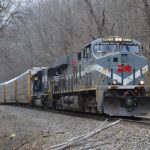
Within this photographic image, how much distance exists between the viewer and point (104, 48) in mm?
13938

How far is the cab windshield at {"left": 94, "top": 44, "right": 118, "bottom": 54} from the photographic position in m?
13.9

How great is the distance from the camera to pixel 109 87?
12.7 m

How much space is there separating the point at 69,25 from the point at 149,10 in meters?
14.7

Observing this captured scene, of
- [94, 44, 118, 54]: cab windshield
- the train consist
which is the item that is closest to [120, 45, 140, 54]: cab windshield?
the train consist

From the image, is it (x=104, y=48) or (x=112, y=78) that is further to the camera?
(x=104, y=48)

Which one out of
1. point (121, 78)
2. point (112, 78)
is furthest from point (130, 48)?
point (112, 78)

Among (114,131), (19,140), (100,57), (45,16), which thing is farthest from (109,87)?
(45,16)

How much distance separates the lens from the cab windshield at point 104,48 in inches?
546

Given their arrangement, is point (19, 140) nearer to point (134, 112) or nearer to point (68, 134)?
point (68, 134)

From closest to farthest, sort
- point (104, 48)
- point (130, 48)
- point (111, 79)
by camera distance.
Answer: point (111, 79), point (104, 48), point (130, 48)

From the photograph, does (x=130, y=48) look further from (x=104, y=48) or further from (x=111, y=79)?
(x=111, y=79)

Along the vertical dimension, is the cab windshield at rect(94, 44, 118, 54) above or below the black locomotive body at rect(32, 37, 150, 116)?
above

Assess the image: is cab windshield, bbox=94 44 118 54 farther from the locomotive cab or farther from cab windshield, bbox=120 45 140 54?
cab windshield, bbox=120 45 140 54

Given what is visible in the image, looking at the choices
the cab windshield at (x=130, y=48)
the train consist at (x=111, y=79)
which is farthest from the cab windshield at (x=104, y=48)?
the cab windshield at (x=130, y=48)
